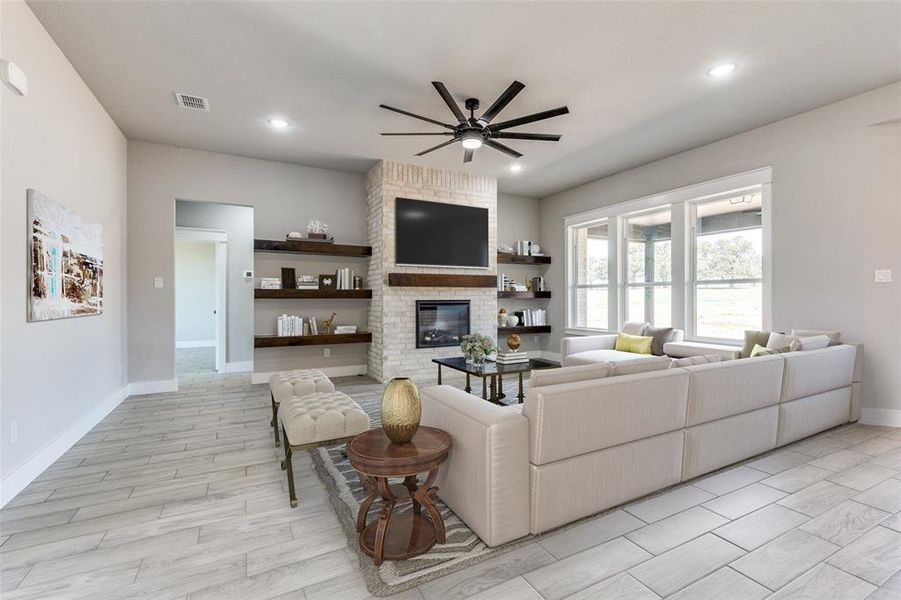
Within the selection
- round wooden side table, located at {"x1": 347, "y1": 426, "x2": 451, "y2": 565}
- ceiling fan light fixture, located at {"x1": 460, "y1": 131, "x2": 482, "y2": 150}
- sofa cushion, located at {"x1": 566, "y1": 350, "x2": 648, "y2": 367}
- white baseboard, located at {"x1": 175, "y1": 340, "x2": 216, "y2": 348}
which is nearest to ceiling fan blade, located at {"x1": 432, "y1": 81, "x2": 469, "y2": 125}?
ceiling fan light fixture, located at {"x1": 460, "y1": 131, "x2": 482, "y2": 150}

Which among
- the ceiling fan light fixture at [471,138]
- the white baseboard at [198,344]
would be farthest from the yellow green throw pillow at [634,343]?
the white baseboard at [198,344]

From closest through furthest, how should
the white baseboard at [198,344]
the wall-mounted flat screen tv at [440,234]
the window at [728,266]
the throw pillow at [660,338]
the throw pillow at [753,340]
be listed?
1. the throw pillow at [753,340]
2. the window at [728,266]
3. the throw pillow at [660,338]
4. the wall-mounted flat screen tv at [440,234]
5. the white baseboard at [198,344]

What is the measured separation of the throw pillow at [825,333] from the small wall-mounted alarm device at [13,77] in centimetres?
615

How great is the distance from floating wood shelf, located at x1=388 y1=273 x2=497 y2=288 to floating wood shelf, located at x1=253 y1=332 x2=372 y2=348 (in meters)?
0.91

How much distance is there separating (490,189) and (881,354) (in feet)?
15.1

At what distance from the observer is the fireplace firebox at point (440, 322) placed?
5570mm

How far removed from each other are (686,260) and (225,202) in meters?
5.94

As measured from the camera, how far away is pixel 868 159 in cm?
362

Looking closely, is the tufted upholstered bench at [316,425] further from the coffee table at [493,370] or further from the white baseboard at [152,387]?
the white baseboard at [152,387]

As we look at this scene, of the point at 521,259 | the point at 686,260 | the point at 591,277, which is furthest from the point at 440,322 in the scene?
the point at 686,260

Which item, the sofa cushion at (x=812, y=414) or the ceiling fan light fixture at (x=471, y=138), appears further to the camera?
the ceiling fan light fixture at (x=471, y=138)

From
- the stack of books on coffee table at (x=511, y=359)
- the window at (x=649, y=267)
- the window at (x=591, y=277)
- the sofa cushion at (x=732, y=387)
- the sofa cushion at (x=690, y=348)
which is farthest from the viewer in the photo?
the window at (x=591, y=277)

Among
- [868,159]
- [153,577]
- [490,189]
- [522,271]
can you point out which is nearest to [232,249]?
[490,189]

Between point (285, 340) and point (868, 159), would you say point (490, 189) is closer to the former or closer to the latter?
point (285, 340)
